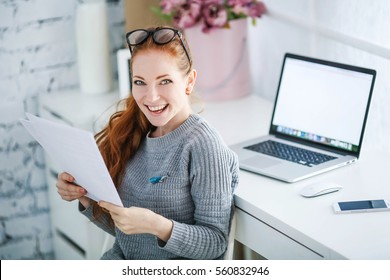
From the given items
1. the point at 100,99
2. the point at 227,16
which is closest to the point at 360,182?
the point at 227,16

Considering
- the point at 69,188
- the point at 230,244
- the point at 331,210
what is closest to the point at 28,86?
the point at 69,188

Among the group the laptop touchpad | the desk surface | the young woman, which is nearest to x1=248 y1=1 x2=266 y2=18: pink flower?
the desk surface

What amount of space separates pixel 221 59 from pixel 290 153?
57cm

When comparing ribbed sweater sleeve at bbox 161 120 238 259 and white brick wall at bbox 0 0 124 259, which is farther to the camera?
white brick wall at bbox 0 0 124 259

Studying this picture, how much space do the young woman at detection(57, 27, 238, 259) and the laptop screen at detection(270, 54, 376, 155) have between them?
358mm

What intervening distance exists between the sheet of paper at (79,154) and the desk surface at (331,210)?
12.4 inches

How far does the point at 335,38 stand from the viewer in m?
2.10

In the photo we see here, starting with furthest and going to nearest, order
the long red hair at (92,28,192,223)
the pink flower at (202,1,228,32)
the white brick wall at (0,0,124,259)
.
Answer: the white brick wall at (0,0,124,259) < the pink flower at (202,1,228,32) < the long red hair at (92,28,192,223)

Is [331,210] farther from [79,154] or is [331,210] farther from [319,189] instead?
[79,154]

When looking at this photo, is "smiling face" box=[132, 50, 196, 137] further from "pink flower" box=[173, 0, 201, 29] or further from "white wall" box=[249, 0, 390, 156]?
"pink flower" box=[173, 0, 201, 29]

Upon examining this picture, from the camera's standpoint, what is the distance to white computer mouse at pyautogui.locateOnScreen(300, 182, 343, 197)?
1.63 m

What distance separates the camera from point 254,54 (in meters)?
2.56

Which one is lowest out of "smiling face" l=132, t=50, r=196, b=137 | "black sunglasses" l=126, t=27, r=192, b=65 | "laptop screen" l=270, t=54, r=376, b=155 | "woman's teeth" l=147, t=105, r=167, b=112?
"laptop screen" l=270, t=54, r=376, b=155

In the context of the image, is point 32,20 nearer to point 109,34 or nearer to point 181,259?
point 109,34
